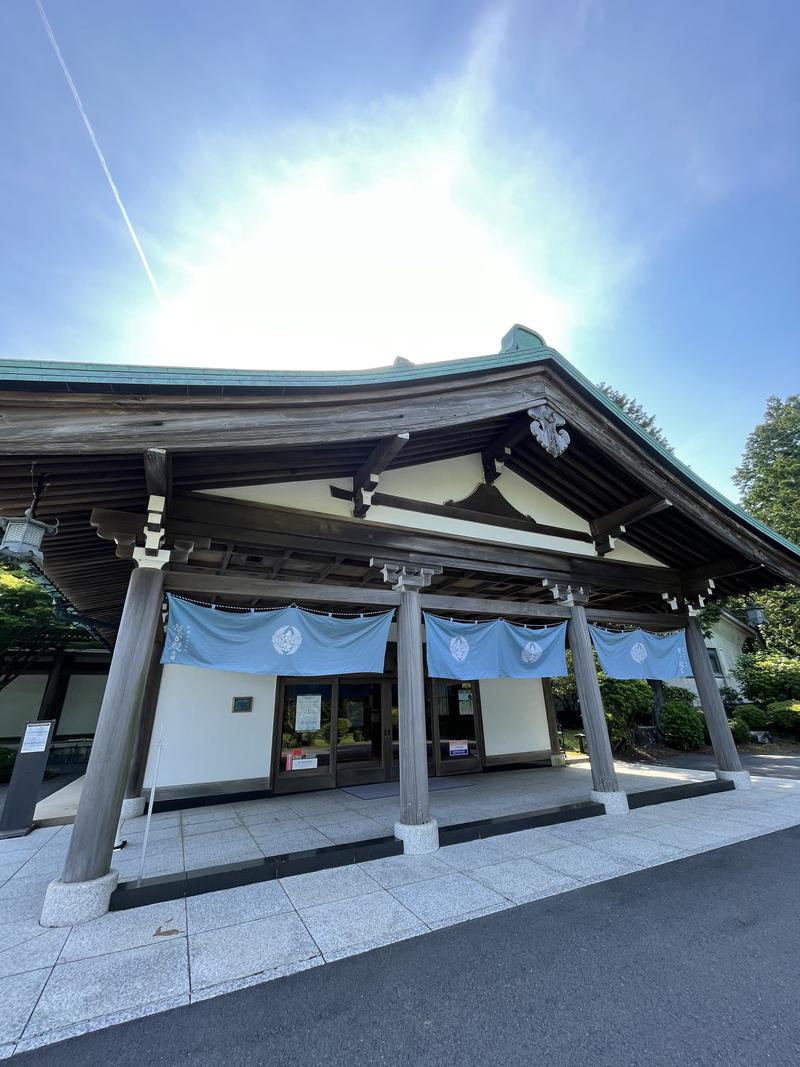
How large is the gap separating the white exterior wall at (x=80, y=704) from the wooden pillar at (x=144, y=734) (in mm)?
11134

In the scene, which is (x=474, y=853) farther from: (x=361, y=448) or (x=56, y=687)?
(x=56, y=687)

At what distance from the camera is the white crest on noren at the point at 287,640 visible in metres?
5.43

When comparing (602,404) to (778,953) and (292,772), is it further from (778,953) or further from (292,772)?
(292,772)

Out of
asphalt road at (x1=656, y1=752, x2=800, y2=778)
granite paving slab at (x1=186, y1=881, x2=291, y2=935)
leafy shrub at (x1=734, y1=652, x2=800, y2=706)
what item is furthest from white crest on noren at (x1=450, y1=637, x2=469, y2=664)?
leafy shrub at (x1=734, y1=652, x2=800, y2=706)

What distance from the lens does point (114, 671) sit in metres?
4.45

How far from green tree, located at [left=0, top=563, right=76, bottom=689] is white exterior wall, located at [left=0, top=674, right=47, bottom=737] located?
1049mm

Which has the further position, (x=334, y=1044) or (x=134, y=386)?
(x=134, y=386)

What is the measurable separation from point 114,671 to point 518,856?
5133 millimetres

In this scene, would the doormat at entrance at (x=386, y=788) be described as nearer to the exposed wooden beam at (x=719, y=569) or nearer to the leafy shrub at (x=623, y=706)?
the exposed wooden beam at (x=719, y=569)

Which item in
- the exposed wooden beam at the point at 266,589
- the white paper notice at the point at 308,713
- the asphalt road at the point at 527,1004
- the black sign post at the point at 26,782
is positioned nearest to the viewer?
the asphalt road at the point at 527,1004

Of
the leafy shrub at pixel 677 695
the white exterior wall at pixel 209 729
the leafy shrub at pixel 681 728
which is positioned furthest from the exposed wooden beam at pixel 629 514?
the leafy shrub at pixel 677 695

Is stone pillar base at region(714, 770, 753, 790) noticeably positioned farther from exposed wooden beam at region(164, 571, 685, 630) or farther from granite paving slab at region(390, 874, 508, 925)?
granite paving slab at region(390, 874, 508, 925)

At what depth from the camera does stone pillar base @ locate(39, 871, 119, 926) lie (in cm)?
384

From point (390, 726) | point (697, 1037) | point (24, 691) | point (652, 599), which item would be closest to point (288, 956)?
point (697, 1037)
